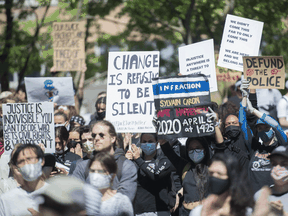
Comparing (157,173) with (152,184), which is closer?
(157,173)

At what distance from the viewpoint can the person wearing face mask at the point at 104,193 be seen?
3312 mm

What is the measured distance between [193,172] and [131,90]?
1675 mm

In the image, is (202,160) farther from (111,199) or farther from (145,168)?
(111,199)

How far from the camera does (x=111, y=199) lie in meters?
3.53

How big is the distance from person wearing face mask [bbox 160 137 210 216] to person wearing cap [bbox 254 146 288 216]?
1003mm

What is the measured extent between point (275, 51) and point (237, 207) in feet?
41.5

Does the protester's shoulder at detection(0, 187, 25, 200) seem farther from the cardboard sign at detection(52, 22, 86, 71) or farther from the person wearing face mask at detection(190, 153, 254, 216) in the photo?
the cardboard sign at detection(52, 22, 86, 71)

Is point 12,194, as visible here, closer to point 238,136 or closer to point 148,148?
point 148,148

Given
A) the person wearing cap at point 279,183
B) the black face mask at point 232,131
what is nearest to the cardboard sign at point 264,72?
the black face mask at point 232,131

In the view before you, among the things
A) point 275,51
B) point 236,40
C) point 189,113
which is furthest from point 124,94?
point 275,51

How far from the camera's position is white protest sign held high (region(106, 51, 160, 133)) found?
→ 574 centimetres

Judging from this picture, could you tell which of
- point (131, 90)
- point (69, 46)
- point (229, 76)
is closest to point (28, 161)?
point (131, 90)

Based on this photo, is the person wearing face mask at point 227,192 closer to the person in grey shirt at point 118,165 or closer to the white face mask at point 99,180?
the white face mask at point 99,180

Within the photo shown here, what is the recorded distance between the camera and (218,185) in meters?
3.27
